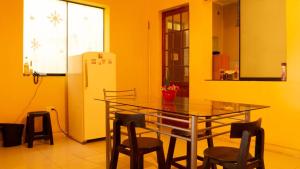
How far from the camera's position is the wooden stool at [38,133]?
3.75 m

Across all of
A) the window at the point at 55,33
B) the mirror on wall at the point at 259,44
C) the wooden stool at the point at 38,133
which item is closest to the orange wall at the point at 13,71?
the window at the point at 55,33

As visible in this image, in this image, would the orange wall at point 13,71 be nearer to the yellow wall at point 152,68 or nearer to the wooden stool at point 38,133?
the yellow wall at point 152,68

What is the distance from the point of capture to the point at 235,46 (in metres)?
5.29

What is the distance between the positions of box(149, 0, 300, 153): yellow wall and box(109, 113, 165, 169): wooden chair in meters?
2.00

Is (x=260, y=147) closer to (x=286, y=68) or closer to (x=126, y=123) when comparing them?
(x=126, y=123)

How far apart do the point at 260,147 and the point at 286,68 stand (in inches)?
81.6

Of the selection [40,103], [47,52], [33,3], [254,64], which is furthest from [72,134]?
[254,64]

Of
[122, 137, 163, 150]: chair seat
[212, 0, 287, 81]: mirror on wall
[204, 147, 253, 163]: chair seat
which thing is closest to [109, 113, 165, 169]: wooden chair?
[122, 137, 163, 150]: chair seat

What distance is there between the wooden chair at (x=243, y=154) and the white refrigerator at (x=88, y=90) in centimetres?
242

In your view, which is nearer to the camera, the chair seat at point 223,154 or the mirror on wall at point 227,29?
the chair seat at point 223,154

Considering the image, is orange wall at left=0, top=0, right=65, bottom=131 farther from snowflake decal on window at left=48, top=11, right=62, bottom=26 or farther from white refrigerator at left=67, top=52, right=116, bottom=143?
white refrigerator at left=67, top=52, right=116, bottom=143

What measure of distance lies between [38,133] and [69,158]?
105 centimetres

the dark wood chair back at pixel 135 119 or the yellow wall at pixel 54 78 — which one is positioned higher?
the yellow wall at pixel 54 78

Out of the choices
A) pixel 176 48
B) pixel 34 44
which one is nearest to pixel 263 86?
pixel 176 48
